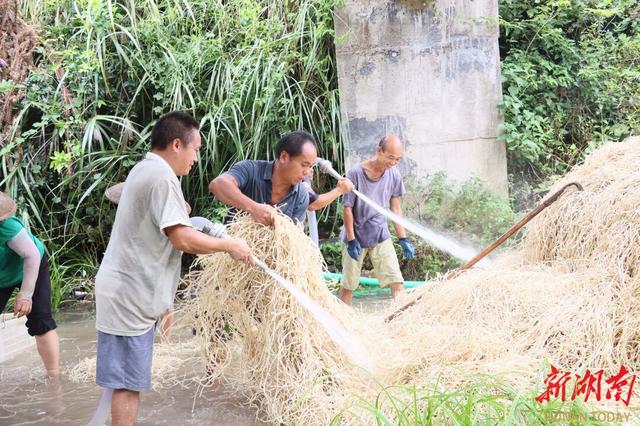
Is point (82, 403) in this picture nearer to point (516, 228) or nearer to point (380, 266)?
point (380, 266)

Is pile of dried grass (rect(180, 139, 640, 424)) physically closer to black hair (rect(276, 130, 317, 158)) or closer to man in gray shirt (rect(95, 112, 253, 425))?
black hair (rect(276, 130, 317, 158))

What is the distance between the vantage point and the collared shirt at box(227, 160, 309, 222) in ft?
13.4

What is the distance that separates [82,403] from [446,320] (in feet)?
7.93

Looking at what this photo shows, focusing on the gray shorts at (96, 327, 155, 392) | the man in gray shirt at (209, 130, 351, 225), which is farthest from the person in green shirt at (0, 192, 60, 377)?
the gray shorts at (96, 327, 155, 392)

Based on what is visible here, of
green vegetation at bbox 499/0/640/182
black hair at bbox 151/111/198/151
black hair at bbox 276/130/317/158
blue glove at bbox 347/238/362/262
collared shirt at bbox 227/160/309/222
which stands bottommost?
blue glove at bbox 347/238/362/262

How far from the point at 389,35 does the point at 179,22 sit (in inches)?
118

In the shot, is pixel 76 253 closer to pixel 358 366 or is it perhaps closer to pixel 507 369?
pixel 358 366

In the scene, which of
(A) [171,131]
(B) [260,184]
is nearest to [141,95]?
(B) [260,184]

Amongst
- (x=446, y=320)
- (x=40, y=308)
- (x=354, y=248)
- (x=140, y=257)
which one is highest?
(x=140, y=257)

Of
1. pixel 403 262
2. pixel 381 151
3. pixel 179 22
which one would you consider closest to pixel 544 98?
pixel 403 262

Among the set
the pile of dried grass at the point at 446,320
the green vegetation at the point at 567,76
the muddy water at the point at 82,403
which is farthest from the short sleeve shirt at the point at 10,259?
the green vegetation at the point at 567,76

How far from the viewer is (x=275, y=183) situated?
13.4 feet

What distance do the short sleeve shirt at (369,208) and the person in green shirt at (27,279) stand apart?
2.60 meters

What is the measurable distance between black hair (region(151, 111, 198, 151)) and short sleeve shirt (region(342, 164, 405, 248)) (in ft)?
9.09
